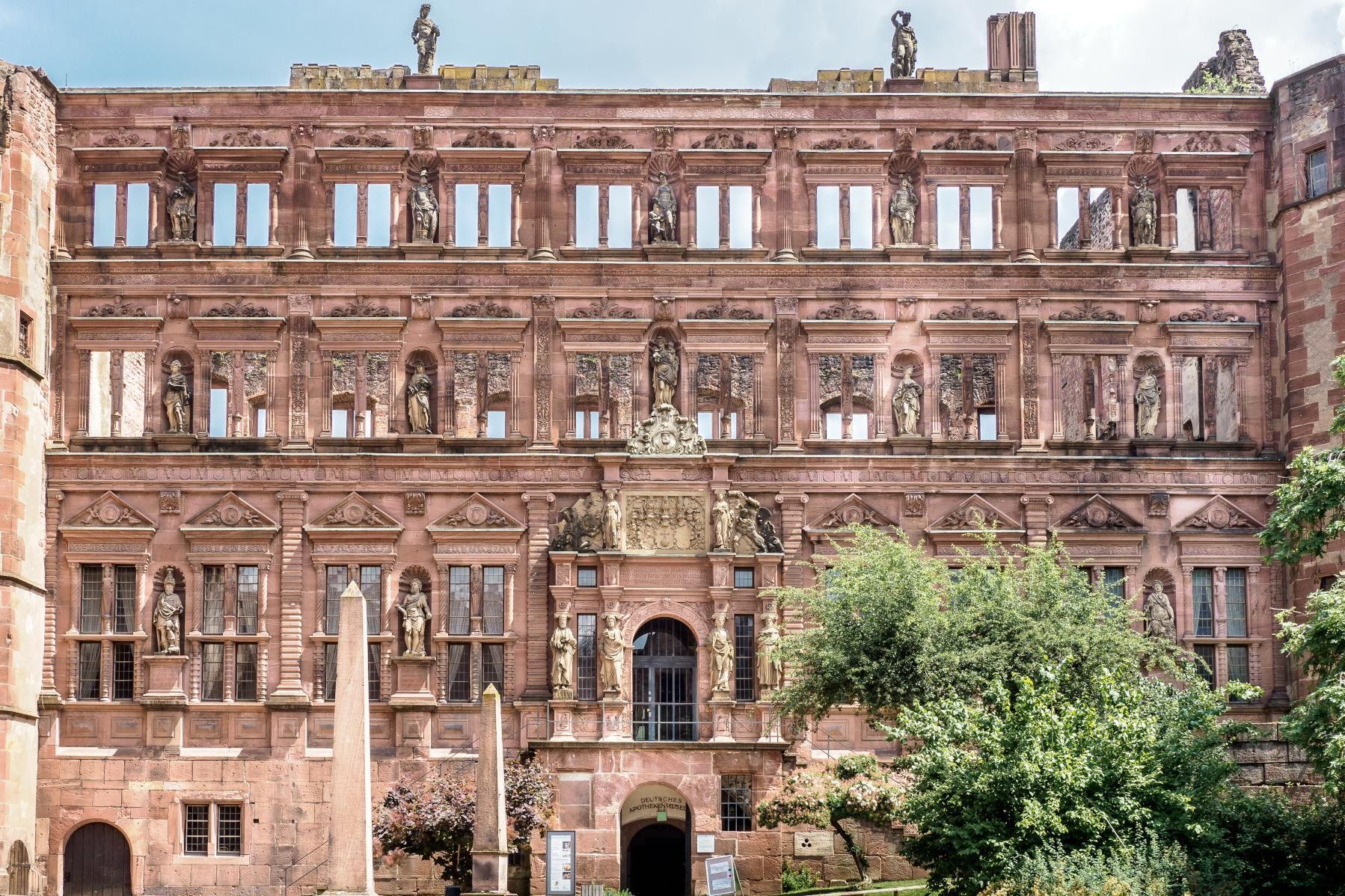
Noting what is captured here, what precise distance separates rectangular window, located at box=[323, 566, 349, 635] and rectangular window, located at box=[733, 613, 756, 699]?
10182 millimetres

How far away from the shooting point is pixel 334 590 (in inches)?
1905

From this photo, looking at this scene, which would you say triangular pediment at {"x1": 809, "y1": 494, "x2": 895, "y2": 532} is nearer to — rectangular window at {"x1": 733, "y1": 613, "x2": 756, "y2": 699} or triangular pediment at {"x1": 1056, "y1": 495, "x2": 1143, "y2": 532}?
rectangular window at {"x1": 733, "y1": 613, "x2": 756, "y2": 699}

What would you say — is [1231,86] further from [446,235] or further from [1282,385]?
[446,235]

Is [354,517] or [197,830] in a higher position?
[354,517]

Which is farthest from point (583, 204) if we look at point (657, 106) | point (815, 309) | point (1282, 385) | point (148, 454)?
point (1282, 385)

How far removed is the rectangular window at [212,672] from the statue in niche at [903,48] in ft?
78.6

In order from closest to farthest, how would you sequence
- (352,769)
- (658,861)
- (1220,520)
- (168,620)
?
1. (352,769)
2. (168,620)
3. (1220,520)
4. (658,861)

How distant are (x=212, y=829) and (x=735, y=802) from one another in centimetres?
1322

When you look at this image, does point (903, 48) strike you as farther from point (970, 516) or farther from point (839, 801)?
point (839, 801)

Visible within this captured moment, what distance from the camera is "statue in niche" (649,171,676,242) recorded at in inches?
1965

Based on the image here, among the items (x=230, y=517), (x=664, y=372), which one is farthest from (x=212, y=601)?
(x=664, y=372)

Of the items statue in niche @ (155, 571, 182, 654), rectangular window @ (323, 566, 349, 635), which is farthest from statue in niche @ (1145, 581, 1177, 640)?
statue in niche @ (155, 571, 182, 654)

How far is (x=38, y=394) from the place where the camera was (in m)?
48.2

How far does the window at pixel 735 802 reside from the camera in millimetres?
46438
